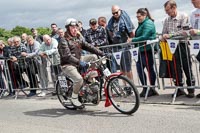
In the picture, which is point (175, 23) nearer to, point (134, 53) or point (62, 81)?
point (134, 53)

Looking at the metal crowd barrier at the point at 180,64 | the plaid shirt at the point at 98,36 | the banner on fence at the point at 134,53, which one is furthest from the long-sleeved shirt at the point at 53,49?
the metal crowd barrier at the point at 180,64

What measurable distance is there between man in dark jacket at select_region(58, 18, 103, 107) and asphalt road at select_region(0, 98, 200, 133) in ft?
2.28

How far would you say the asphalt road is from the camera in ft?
18.9

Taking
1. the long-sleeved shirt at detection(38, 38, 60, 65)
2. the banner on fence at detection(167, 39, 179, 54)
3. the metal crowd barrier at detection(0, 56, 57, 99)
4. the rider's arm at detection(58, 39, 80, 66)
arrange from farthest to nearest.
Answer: the metal crowd barrier at detection(0, 56, 57, 99) → the long-sleeved shirt at detection(38, 38, 60, 65) → the banner on fence at detection(167, 39, 179, 54) → the rider's arm at detection(58, 39, 80, 66)

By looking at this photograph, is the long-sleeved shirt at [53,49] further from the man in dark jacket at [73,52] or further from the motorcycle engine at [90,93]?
the motorcycle engine at [90,93]

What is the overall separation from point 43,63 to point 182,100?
474 cm

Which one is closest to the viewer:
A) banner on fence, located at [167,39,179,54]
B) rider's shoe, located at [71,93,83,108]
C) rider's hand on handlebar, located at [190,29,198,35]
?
rider's hand on handlebar, located at [190,29,198,35]

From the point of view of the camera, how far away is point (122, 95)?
6754mm

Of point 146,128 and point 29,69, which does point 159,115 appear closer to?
point 146,128

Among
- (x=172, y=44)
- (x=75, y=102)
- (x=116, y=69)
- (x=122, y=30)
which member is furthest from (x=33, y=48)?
(x=172, y=44)

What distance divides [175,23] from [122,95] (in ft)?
6.56

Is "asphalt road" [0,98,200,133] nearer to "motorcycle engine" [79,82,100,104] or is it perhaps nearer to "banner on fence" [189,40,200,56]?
"motorcycle engine" [79,82,100,104]

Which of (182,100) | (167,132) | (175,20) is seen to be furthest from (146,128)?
(175,20)

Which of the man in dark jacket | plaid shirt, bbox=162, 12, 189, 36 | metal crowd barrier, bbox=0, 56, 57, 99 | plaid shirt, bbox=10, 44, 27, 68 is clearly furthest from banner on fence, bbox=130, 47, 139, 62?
plaid shirt, bbox=10, 44, 27, 68
